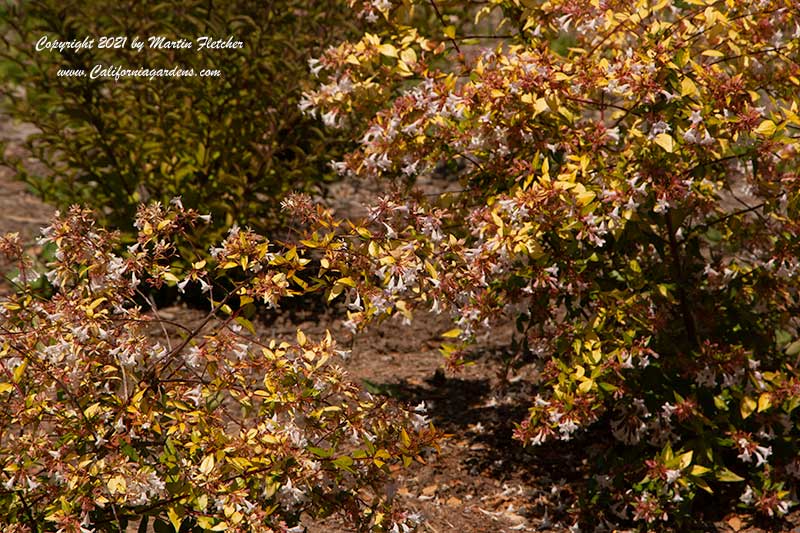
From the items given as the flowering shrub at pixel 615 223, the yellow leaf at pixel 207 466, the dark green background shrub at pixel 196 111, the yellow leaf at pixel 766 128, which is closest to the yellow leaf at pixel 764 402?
the flowering shrub at pixel 615 223

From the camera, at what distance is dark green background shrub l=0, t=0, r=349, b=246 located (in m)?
4.86

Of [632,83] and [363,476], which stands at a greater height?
[632,83]

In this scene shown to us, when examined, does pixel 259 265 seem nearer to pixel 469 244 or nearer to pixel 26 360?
pixel 26 360

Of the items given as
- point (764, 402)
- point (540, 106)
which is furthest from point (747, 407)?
point (540, 106)

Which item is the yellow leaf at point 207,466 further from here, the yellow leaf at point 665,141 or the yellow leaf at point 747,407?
the yellow leaf at point 747,407

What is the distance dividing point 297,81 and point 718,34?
2331mm

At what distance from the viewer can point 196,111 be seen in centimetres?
520

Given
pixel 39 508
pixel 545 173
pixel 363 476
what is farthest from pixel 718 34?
pixel 39 508

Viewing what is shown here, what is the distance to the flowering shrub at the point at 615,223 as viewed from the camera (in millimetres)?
2869

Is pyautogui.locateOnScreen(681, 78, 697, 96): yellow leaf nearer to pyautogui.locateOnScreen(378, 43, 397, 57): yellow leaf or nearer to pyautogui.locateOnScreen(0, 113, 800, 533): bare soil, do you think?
pyautogui.locateOnScreen(378, 43, 397, 57): yellow leaf

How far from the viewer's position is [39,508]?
9.16 ft

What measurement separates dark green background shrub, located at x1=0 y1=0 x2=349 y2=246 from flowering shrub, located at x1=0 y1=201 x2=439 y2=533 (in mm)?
2281

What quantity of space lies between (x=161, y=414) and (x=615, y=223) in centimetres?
139

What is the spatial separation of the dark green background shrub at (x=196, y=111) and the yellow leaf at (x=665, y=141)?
7.27ft
